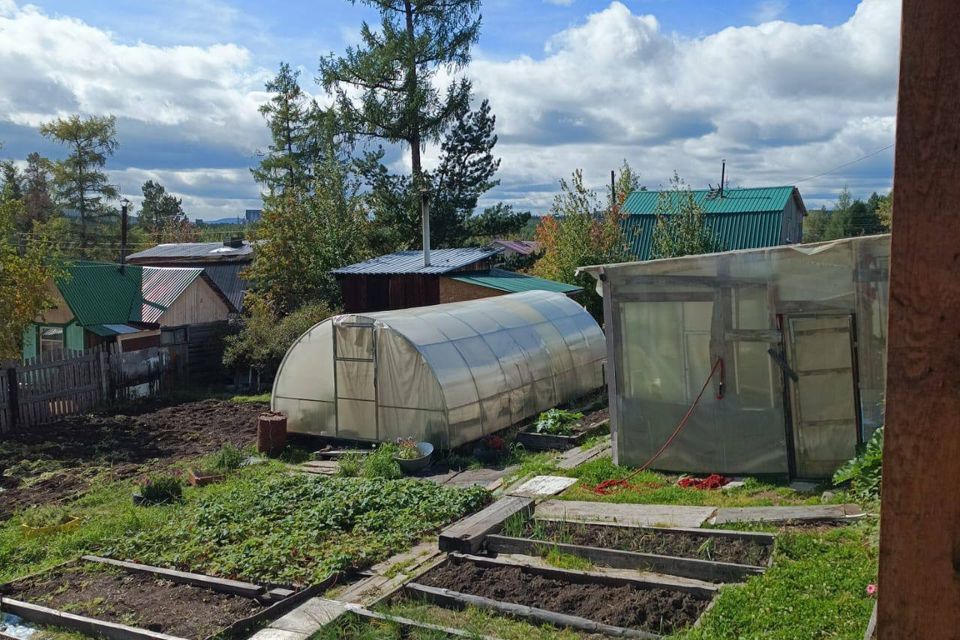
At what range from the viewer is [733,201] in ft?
109

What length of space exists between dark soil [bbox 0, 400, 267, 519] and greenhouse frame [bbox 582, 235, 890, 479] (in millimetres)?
7657

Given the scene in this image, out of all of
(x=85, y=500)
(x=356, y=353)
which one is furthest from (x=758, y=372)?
(x=85, y=500)

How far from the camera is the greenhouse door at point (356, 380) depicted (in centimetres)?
1373

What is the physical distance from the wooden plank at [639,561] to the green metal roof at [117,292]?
56.6ft

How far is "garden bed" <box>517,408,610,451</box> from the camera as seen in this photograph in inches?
521

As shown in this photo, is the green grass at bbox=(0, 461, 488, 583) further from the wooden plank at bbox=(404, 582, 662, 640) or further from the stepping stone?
the wooden plank at bbox=(404, 582, 662, 640)

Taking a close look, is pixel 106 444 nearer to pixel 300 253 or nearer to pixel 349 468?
pixel 349 468

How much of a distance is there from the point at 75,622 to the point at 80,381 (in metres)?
13.0

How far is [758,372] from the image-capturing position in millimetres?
10125

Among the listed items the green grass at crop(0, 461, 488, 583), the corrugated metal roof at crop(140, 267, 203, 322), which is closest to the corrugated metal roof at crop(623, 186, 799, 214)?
the corrugated metal roof at crop(140, 267, 203, 322)

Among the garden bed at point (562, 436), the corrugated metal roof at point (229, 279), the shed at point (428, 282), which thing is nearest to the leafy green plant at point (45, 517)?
the garden bed at point (562, 436)

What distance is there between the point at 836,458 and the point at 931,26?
9558 mm

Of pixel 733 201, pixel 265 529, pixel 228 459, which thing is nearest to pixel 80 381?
pixel 228 459

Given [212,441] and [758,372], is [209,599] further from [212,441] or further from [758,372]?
[212,441]
